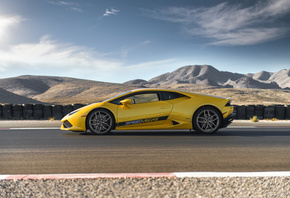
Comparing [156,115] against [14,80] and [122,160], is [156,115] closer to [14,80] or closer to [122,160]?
[122,160]

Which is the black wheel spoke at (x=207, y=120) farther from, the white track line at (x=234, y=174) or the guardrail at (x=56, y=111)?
the guardrail at (x=56, y=111)

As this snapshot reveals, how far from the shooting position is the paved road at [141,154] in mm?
4945

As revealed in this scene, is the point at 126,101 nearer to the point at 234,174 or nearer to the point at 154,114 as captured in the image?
the point at 154,114

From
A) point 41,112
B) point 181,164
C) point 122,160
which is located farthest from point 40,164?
point 41,112

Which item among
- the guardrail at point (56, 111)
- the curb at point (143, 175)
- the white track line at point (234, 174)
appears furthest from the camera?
the guardrail at point (56, 111)

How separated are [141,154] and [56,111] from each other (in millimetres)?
11734

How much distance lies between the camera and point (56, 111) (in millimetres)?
16781

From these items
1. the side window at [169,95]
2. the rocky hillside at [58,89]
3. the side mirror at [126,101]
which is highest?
the rocky hillside at [58,89]

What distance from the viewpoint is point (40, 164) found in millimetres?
5156

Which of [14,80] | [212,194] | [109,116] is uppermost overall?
[14,80]

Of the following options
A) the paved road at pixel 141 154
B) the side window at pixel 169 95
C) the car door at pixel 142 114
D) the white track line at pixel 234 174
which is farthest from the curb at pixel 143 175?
the side window at pixel 169 95

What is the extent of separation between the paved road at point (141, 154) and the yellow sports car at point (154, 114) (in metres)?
0.43

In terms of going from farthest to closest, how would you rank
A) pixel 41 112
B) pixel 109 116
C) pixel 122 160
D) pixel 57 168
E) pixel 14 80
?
pixel 14 80 < pixel 41 112 < pixel 109 116 < pixel 122 160 < pixel 57 168

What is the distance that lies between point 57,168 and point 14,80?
144 m
